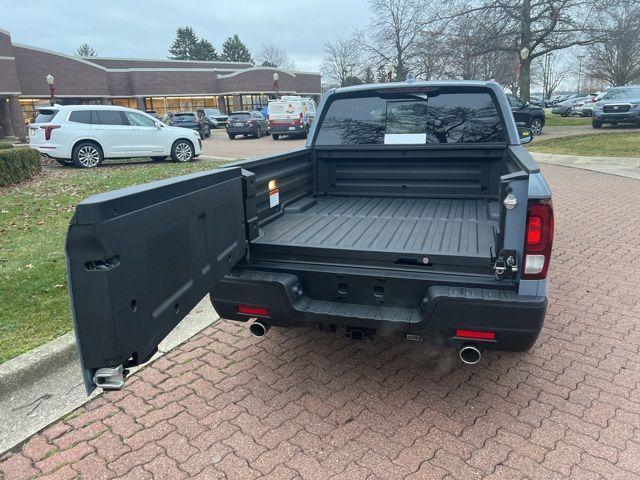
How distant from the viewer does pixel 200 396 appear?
3.20 meters

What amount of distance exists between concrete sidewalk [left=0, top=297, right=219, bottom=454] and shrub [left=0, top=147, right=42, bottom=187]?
9.20m

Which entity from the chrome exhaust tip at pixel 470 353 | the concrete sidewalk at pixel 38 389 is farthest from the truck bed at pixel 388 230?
the concrete sidewalk at pixel 38 389

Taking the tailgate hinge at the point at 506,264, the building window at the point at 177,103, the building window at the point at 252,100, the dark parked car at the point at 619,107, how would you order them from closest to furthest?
the tailgate hinge at the point at 506,264
the dark parked car at the point at 619,107
the building window at the point at 177,103
the building window at the point at 252,100

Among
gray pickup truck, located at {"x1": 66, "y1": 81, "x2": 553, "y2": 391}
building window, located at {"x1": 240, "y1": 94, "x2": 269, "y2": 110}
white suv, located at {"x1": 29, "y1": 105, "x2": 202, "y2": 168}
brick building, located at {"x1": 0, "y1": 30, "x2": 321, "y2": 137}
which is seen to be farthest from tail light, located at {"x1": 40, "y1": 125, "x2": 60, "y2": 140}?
building window, located at {"x1": 240, "y1": 94, "x2": 269, "y2": 110}

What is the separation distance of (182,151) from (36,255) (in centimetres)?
1041

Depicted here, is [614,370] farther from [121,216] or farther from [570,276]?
[121,216]

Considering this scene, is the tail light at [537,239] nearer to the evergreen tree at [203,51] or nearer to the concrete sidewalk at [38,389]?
the concrete sidewalk at [38,389]

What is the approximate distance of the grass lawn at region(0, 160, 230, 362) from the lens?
152 inches

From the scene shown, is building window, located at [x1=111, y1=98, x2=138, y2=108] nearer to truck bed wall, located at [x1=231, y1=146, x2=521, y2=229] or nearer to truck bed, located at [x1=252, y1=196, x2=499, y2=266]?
truck bed wall, located at [x1=231, y1=146, x2=521, y2=229]

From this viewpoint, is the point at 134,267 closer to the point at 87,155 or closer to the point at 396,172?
the point at 396,172

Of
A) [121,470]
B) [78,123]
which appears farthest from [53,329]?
[78,123]

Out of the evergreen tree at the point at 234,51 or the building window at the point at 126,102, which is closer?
the building window at the point at 126,102

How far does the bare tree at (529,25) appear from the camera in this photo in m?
25.0

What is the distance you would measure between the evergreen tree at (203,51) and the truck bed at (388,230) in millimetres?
93360
